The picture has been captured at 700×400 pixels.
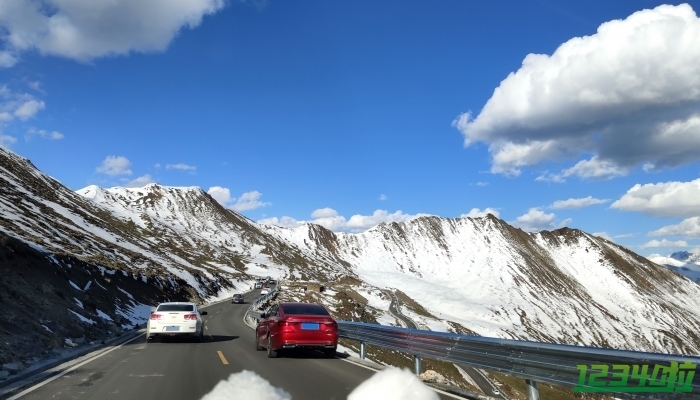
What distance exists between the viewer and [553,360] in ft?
24.5

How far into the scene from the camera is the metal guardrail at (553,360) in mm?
5676

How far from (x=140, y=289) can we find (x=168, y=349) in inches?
1252

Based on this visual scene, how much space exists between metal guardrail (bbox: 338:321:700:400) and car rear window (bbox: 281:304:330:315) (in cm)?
346

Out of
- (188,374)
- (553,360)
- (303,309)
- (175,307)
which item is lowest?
(188,374)

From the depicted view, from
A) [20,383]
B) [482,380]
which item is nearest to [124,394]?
[20,383]

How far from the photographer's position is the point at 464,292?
188000mm

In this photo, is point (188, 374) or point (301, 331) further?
point (301, 331)

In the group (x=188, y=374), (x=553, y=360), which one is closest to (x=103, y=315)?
(x=188, y=374)

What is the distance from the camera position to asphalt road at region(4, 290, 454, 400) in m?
9.04

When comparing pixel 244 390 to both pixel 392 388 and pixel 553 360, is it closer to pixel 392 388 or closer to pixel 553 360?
pixel 392 388

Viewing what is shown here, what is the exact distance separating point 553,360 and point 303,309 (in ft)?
28.7

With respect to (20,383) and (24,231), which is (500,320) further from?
(20,383)

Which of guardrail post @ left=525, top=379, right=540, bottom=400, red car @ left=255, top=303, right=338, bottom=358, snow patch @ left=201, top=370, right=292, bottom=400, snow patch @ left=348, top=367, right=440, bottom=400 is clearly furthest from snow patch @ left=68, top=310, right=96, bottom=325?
snow patch @ left=348, top=367, right=440, bottom=400

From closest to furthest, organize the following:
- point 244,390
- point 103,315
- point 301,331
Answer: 1. point 244,390
2. point 301,331
3. point 103,315
